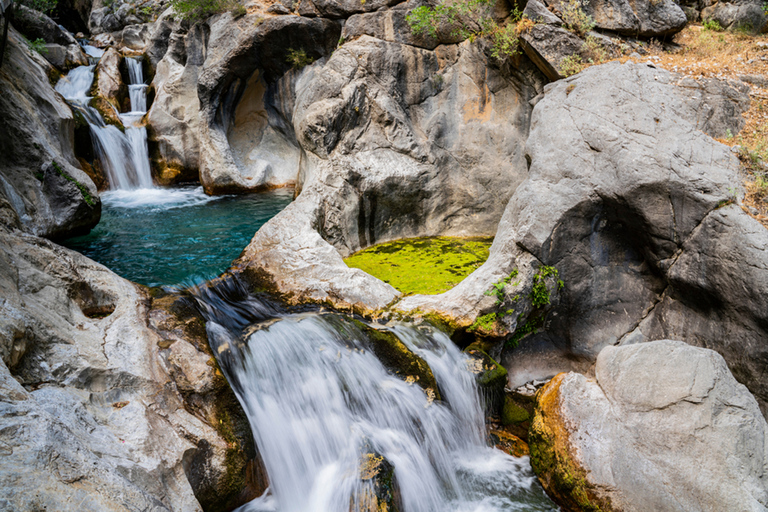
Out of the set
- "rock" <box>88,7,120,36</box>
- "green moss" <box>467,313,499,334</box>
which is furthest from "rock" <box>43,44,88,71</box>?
"green moss" <box>467,313,499,334</box>

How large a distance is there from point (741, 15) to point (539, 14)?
4.36 meters

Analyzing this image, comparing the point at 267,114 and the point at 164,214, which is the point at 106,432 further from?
the point at 267,114

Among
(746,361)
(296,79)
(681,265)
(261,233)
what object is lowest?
(746,361)

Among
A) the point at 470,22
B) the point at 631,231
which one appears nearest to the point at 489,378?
the point at 631,231

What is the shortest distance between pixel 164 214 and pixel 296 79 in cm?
513

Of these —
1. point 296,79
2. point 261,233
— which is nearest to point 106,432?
point 261,233

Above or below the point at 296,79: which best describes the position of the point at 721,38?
below

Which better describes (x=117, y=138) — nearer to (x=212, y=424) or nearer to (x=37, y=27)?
(x=37, y=27)

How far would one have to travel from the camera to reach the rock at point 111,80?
560 inches

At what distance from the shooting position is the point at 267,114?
13.5 metres

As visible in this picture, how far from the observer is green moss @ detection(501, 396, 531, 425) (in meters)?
5.81

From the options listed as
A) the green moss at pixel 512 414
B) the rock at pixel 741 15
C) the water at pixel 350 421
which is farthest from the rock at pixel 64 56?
the rock at pixel 741 15

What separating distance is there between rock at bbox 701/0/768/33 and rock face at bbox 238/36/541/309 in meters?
4.10

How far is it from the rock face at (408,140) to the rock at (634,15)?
1403 millimetres
